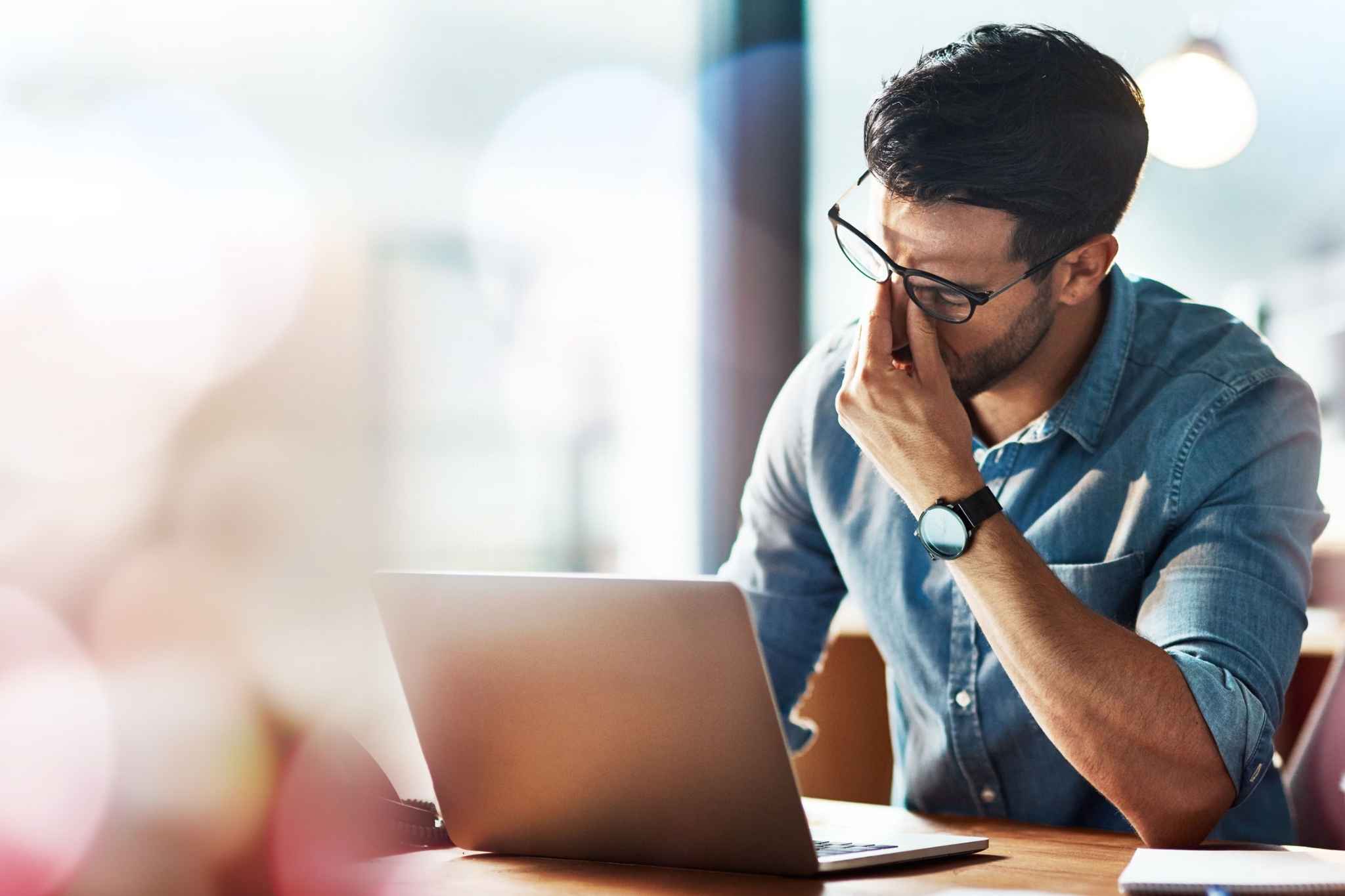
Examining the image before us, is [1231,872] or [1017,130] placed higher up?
[1017,130]

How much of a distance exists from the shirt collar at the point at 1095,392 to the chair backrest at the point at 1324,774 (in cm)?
42

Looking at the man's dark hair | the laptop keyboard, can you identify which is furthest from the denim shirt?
the laptop keyboard

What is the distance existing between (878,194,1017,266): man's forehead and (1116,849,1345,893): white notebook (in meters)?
0.62

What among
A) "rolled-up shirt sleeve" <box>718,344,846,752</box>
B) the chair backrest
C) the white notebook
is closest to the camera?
the white notebook

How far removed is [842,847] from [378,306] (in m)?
1.12

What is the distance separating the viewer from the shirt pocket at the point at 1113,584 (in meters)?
1.25

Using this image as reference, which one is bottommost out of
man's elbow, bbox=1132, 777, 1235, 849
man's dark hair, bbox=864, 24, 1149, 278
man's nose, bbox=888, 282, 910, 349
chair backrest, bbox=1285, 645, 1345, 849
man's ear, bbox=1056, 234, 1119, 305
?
chair backrest, bbox=1285, 645, 1345, 849

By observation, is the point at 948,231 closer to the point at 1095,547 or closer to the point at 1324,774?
the point at 1095,547

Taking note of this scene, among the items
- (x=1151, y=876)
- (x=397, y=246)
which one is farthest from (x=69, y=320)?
(x=1151, y=876)

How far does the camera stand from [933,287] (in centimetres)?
129

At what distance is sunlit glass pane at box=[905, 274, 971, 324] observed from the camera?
4.22ft

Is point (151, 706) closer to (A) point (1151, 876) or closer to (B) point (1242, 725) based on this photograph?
(A) point (1151, 876)

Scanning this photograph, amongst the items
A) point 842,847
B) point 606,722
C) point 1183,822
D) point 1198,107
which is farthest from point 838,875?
point 1198,107

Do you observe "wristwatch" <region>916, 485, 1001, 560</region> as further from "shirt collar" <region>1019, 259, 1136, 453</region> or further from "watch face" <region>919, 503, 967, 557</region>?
"shirt collar" <region>1019, 259, 1136, 453</region>
